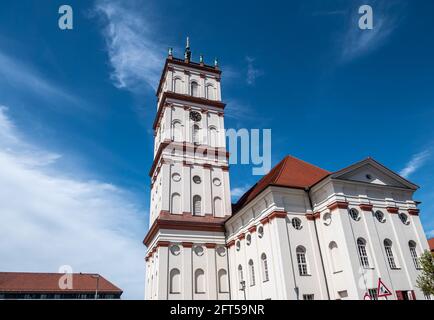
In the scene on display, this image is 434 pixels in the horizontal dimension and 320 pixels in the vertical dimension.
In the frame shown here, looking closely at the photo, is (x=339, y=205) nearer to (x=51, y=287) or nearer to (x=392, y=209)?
(x=392, y=209)

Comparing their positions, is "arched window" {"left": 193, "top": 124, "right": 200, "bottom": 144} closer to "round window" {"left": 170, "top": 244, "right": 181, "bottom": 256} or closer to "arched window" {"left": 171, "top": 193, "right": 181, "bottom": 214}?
"arched window" {"left": 171, "top": 193, "right": 181, "bottom": 214}

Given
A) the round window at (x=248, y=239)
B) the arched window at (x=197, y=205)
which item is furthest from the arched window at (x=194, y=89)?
the round window at (x=248, y=239)

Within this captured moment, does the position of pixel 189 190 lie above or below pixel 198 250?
above

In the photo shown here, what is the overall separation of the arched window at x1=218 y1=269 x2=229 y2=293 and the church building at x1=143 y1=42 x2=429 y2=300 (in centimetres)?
9

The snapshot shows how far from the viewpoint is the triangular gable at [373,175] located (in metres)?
25.8

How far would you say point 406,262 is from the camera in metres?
24.1

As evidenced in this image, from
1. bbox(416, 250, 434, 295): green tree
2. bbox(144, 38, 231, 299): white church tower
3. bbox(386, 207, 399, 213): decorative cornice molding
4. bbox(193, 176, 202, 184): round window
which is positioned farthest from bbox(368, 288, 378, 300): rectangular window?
bbox(193, 176, 202, 184): round window

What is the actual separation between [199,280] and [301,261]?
1134cm

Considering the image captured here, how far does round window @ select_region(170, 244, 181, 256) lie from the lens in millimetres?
31453

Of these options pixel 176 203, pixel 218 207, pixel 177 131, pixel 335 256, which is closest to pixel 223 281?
pixel 218 207

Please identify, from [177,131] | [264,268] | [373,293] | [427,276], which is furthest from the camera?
[177,131]

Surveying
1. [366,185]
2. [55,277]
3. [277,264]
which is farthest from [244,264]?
[55,277]

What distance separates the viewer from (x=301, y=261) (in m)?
24.7

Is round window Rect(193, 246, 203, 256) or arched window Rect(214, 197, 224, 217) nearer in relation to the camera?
round window Rect(193, 246, 203, 256)
